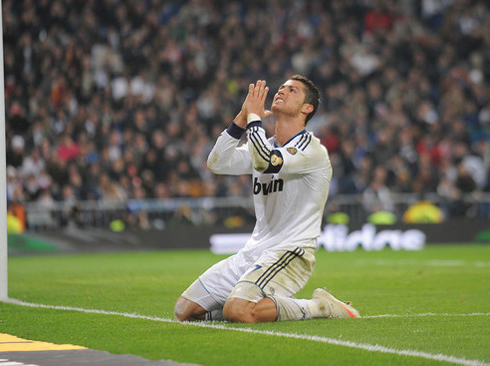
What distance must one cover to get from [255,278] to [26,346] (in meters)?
1.98

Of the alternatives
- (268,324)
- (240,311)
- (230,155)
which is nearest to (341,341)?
(268,324)

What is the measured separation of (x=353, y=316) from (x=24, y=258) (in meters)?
13.3

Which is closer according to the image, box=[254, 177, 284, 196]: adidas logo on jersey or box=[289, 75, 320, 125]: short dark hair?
box=[254, 177, 284, 196]: adidas logo on jersey

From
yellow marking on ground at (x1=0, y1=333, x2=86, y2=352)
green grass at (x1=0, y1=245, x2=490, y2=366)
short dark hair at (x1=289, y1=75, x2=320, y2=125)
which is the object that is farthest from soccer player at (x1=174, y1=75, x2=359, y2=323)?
yellow marking on ground at (x1=0, y1=333, x2=86, y2=352)

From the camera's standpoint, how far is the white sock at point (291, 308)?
25.9 ft

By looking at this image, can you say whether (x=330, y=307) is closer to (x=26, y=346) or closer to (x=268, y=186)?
(x=268, y=186)

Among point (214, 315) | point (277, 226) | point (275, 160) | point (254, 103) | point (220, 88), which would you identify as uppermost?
point (220, 88)

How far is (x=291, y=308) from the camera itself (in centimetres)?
797

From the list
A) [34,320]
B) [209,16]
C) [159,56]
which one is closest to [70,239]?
[159,56]

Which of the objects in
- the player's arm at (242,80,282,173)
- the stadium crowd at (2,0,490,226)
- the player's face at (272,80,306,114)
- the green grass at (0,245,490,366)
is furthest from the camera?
the stadium crowd at (2,0,490,226)

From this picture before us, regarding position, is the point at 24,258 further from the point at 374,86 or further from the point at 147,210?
the point at 374,86

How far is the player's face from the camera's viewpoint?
830 centimetres

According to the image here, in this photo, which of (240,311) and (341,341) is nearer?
(341,341)

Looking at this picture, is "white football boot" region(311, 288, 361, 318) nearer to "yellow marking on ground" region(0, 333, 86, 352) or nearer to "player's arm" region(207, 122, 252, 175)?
"player's arm" region(207, 122, 252, 175)
